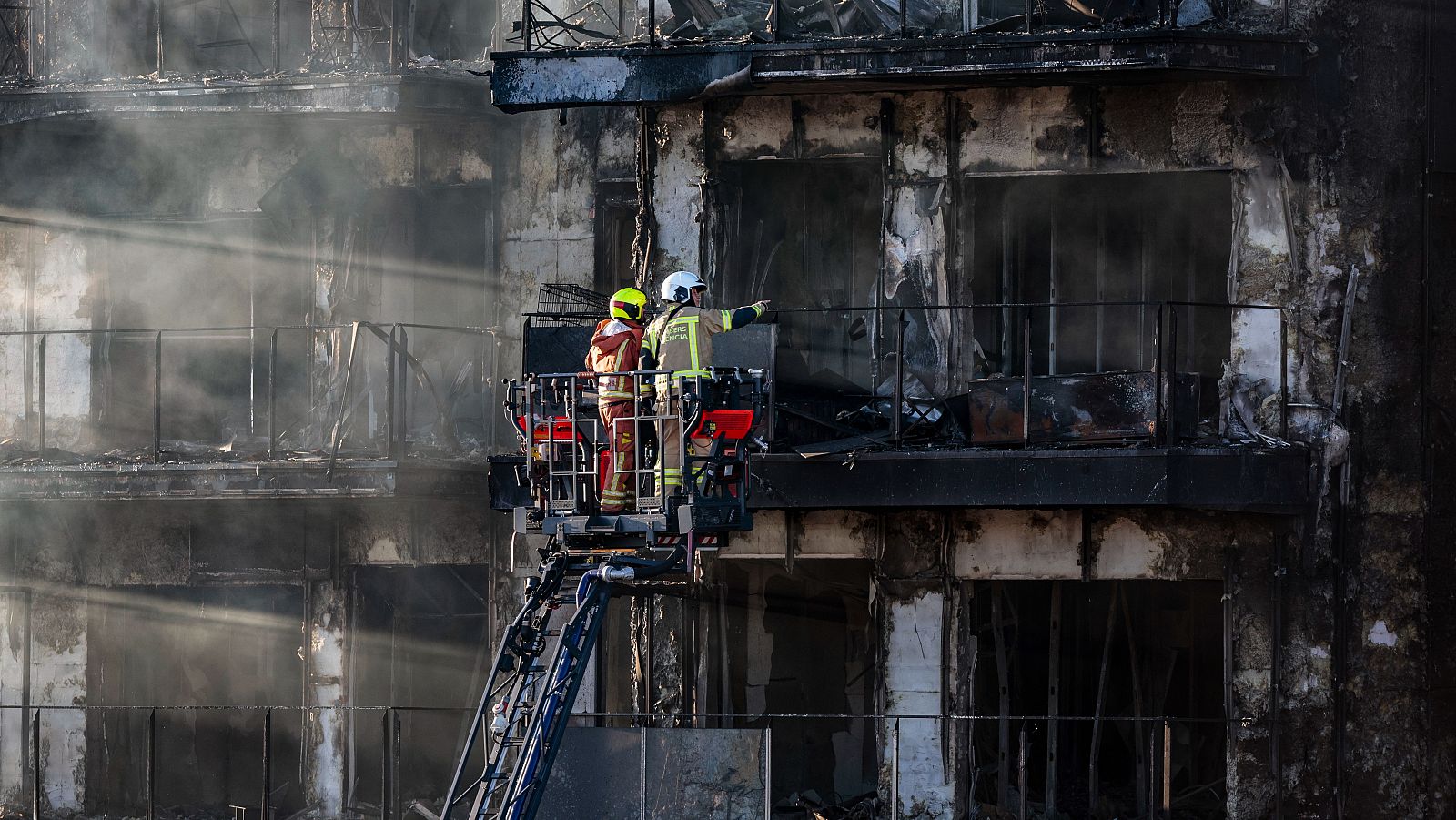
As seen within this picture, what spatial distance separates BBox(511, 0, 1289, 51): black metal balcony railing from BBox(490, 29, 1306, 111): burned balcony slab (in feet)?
0.65

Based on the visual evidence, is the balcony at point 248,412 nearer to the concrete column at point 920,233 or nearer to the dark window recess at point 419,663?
the dark window recess at point 419,663

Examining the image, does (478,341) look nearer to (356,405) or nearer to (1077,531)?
(356,405)

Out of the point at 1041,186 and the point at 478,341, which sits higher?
the point at 1041,186

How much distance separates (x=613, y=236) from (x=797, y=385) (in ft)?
8.37

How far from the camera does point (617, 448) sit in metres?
11.6

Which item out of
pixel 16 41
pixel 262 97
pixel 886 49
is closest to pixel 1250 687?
pixel 886 49

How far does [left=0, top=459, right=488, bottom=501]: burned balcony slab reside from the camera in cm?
1548

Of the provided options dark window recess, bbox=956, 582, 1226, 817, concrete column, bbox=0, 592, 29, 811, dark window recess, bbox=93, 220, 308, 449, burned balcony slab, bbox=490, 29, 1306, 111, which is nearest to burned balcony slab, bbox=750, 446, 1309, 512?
dark window recess, bbox=956, 582, 1226, 817

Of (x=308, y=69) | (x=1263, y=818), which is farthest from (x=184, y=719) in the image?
(x=1263, y=818)

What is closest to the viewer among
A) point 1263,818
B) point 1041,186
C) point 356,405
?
point 1263,818

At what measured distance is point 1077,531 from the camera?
14.7 m

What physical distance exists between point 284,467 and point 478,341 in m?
2.12

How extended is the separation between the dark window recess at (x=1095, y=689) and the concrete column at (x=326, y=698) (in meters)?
5.46

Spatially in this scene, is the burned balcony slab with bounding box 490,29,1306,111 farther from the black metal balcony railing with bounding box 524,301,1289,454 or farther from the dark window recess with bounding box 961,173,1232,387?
the black metal balcony railing with bounding box 524,301,1289,454
